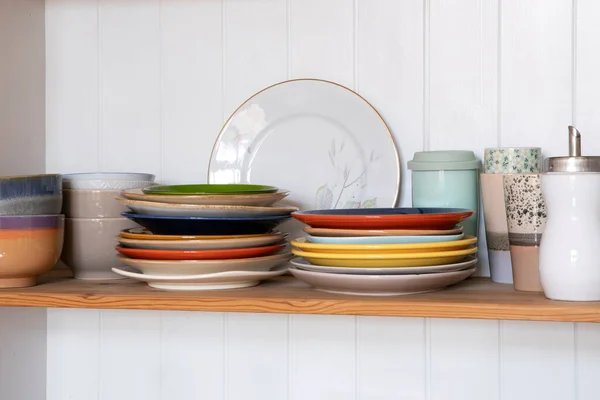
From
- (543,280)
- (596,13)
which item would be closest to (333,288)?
(543,280)

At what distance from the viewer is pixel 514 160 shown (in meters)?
1.02

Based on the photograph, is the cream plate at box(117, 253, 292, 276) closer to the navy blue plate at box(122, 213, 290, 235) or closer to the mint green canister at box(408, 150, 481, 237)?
the navy blue plate at box(122, 213, 290, 235)

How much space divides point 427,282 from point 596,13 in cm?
50

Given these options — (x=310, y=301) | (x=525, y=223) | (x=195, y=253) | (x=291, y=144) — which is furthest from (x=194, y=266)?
(x=525, y=223)

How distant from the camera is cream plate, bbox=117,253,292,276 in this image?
973mm

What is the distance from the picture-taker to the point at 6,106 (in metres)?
1.19

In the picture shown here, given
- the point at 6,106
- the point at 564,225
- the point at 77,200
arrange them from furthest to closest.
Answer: the point at 6,106 → the point at 77,200 → the point at 564,225

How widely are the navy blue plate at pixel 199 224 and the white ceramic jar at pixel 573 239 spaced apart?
1.17ft

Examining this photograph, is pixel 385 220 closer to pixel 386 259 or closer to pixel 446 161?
pixel 386 259

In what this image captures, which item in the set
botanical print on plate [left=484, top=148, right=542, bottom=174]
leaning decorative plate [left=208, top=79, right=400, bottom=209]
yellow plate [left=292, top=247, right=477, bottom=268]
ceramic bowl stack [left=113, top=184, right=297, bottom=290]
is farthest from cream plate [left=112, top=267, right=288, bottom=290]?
botanical print on plate [left=484, top=148, right=542, bottom=174]

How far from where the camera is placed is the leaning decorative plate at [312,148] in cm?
117

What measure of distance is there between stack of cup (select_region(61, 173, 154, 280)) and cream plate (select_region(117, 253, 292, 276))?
0.29 feet

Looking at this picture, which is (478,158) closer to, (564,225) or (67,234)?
(564,225)

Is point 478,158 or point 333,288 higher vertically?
point 478,158
